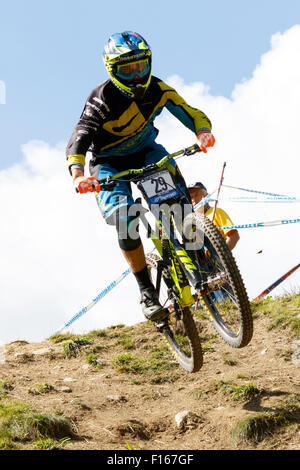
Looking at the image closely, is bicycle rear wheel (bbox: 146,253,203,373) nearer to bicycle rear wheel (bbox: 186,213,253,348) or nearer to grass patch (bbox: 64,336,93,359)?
bicycle rear wheel (bbox: 186,213,253,348)

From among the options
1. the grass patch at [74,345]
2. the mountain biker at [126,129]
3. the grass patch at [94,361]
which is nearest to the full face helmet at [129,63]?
the mountain biker at [126,129]

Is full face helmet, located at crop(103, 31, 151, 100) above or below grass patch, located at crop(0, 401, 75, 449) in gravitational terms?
above

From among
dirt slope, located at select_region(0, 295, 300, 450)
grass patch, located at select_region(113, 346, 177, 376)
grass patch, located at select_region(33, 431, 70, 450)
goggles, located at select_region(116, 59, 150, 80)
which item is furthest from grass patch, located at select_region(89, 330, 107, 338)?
goggles, located at select_region(116, 59, 150, 80)

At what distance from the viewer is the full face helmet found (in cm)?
579

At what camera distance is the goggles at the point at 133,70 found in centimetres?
583

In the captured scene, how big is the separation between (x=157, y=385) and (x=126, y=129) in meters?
3.26

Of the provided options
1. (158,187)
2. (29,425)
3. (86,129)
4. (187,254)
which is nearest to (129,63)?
(86,129)

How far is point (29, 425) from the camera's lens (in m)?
5.10

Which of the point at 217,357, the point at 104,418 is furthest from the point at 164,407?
the point at 217,357

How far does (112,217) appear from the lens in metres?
5.92

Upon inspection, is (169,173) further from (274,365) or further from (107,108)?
(274,365)

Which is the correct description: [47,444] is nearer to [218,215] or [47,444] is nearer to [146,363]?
[146,363]

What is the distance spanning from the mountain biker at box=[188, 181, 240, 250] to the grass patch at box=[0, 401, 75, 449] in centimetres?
472

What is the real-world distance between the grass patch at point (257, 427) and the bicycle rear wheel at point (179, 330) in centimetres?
123
